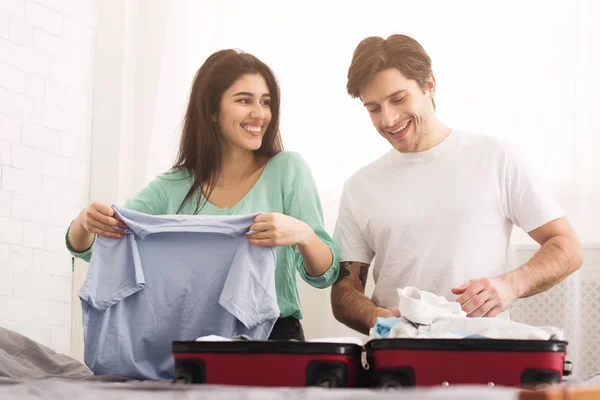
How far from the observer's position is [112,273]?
66.6 inches

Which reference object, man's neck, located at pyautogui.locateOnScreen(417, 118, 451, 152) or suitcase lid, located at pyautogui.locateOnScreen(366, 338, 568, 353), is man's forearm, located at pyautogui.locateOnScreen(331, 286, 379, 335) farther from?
suitcase lid, located at pyautogui.locateOnScreen(366, 338, 568, 353)

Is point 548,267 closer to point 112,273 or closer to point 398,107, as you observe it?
point 398,107

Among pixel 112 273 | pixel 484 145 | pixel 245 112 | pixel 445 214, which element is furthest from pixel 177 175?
pixel 484 145

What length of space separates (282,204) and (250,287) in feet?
1.39

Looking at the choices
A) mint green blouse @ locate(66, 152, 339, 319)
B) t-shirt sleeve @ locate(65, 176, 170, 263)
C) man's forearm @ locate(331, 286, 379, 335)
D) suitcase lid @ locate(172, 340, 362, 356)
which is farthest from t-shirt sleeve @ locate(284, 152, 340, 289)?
suitcase lid @ locate(172, 340, 362, 356)

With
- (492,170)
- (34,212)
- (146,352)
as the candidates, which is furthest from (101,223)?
(34,212)

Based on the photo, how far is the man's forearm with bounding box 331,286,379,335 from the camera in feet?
6.47

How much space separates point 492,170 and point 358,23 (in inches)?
35.9

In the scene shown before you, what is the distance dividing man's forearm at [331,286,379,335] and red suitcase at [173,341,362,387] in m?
0.80

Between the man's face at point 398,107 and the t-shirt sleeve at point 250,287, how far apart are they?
2.06 ft

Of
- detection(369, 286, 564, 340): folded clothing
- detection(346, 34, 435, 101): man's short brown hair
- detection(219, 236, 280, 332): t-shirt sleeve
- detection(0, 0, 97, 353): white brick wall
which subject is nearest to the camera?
detection(369, 286, 564, 340): folded clothing

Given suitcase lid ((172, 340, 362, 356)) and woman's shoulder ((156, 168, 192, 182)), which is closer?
suitcase lid ((172, 340, 362, 356))

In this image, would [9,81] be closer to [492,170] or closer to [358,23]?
[358,23]

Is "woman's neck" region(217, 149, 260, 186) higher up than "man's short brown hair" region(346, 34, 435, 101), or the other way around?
"man's short brown hair" region(346, 34, 435, 101)
